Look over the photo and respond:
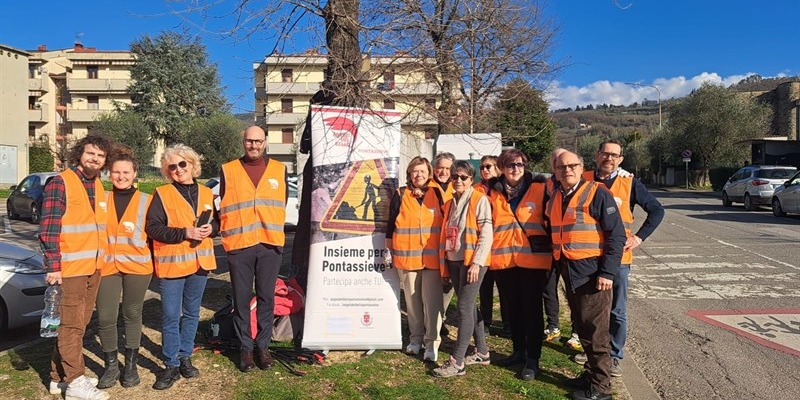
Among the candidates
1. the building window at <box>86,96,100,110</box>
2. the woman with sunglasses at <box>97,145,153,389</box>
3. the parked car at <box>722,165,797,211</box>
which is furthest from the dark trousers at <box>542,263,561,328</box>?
the building window at <box>86,96,100,110</box>

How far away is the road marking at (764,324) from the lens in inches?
210

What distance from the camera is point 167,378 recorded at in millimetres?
4207

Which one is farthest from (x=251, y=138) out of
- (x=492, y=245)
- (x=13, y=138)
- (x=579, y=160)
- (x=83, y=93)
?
(x=83, y=93)

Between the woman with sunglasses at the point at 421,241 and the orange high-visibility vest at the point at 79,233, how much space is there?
2328 millimetres

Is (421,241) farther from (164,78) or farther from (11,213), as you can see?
(164,78)

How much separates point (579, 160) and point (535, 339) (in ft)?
4.96

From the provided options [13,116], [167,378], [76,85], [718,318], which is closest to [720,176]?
[718,318]

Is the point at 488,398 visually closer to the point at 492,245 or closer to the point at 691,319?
the point at 492,245

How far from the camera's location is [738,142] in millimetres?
35812

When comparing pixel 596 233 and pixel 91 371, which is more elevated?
pixel 596 233

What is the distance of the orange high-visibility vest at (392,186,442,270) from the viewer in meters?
4.68

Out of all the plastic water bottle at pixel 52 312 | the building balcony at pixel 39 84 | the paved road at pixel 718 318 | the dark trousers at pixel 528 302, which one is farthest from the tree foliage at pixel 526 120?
the building balcony at pixel 39 84

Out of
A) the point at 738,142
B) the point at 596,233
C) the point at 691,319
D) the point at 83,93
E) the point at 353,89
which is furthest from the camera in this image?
A: the point at 83,93

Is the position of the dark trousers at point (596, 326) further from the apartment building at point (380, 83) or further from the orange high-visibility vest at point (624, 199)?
the apartment building at point (380, 83)
